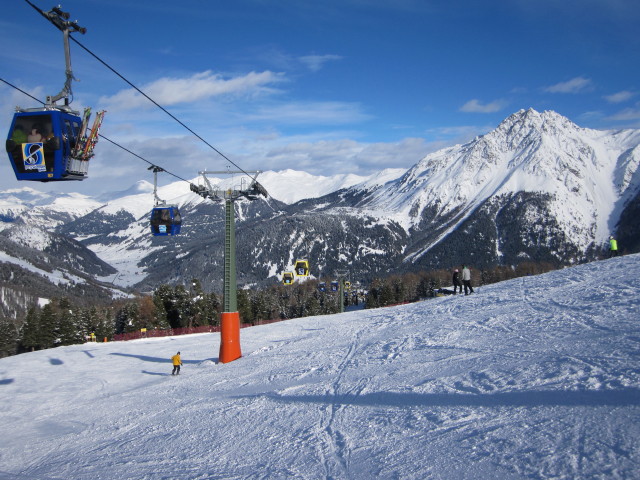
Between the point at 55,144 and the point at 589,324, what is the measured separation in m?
15.5

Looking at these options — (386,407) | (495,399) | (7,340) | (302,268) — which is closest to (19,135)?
(386,407)

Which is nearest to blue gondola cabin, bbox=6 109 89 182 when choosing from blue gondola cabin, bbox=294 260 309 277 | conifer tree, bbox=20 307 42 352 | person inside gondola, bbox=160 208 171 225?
person inside gondola, bbox=160 208 171 225

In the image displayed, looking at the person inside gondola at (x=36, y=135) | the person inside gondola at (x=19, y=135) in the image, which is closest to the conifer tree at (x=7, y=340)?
the person inside gondola at (x=19, y=135)

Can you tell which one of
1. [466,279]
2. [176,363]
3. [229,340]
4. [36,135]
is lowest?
[176,363]

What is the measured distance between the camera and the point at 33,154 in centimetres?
1209

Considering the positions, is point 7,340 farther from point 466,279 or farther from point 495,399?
point 495,399

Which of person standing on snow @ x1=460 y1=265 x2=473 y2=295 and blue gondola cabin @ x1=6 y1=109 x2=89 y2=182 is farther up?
blue gondola cabin @ x1=6 y1=109 x2=89 y2=182

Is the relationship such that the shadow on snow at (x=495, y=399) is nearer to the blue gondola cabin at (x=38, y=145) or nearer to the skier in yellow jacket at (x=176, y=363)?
the blue gondola cabin at (x=38, y=145)

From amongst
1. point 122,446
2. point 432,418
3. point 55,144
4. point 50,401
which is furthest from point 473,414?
point 50,401

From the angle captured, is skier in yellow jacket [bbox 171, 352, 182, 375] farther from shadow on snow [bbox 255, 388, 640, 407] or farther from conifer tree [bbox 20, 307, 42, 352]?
conifer tree [bbox 20, 307, 42, 352]

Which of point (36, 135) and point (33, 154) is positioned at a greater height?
point (36, 135)

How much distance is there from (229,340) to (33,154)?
39.7 feet

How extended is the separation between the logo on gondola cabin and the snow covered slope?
669 centimetres

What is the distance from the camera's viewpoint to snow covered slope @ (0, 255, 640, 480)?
7.56m
